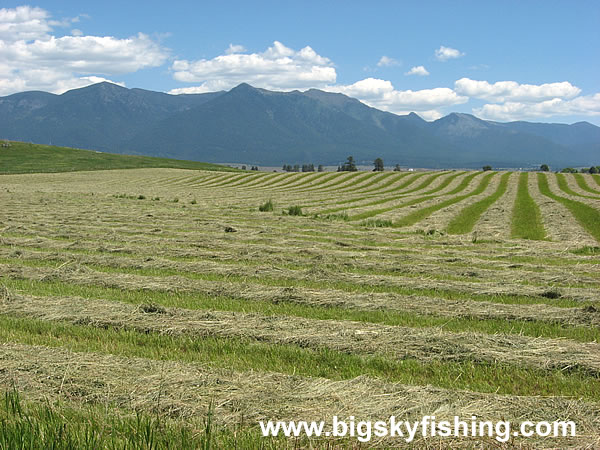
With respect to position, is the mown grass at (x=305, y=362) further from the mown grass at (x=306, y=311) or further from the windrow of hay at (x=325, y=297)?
the windrow of hay at (x=325, y=297)

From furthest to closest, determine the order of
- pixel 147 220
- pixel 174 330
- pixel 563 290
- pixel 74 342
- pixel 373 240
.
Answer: pixel 147 220, pixel 373 240, pixel 563 290, pixel 174 330, pixel 74 342

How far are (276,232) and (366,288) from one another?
9.15 meters

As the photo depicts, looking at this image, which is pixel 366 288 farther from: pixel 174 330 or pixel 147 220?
pixel 147 220

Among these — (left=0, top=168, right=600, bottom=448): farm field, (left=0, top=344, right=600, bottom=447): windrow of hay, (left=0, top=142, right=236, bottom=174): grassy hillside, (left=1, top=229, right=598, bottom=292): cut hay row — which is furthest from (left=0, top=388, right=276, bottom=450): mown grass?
(left=0, top=142, right=236, bottom=174): grassy hillside

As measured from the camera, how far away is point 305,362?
640 centimetres

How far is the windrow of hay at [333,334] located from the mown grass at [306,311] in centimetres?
46

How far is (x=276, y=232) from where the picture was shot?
63.9 feet

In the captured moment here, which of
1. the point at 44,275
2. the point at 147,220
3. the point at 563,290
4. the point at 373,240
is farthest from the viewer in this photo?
the point at 147,220

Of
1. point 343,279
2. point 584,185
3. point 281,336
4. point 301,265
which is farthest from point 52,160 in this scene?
point 281,336

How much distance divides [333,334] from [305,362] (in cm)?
100

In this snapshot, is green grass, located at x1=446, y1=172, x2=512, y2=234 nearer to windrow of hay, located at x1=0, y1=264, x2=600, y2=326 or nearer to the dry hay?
the dry hay

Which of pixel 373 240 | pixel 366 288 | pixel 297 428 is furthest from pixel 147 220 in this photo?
pixel 297 428

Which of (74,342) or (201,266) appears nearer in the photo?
(74,342)

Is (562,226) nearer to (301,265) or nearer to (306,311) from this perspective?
(301,265)
